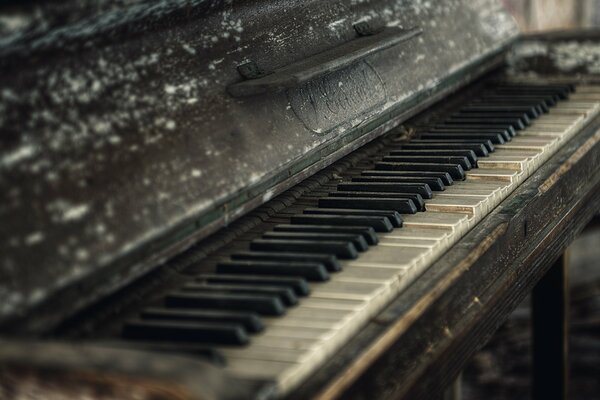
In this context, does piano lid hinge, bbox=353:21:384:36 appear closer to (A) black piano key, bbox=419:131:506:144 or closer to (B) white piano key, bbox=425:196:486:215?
(A) black piano key, bbox=419:131:506:144

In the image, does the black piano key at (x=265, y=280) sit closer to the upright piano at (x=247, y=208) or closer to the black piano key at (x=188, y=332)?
the upright piano at (x=247, y=208)

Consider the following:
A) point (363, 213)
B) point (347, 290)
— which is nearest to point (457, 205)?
point (363, 213)

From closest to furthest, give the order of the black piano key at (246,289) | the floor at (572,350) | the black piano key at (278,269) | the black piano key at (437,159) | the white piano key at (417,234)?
the black piano key at (246,289), the black piano key at (278,269), the white piano key at (417,234), the black piano key at (437,159), the floor at (572,350)

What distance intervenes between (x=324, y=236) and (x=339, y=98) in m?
0.60

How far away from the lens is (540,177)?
2.30 meters

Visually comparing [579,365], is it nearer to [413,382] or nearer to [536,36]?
[536,36]

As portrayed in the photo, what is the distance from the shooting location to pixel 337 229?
186 cm

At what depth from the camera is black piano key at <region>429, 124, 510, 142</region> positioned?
260 centimetres

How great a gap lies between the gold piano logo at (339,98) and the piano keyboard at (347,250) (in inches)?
6.2

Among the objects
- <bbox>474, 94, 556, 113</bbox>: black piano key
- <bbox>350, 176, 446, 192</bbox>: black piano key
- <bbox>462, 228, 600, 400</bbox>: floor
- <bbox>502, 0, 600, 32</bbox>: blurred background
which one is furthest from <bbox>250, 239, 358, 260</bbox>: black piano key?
<bbox>502, 0, 600, 32</bbox>: blurred background

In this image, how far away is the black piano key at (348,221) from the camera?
1879 millimetres

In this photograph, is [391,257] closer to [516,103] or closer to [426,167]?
[426,167]

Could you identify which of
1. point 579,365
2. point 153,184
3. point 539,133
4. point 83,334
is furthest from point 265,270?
point 579,365

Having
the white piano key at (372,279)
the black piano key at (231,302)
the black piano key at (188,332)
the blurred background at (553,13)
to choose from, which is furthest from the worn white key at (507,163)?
the blurred background at (553,13)
